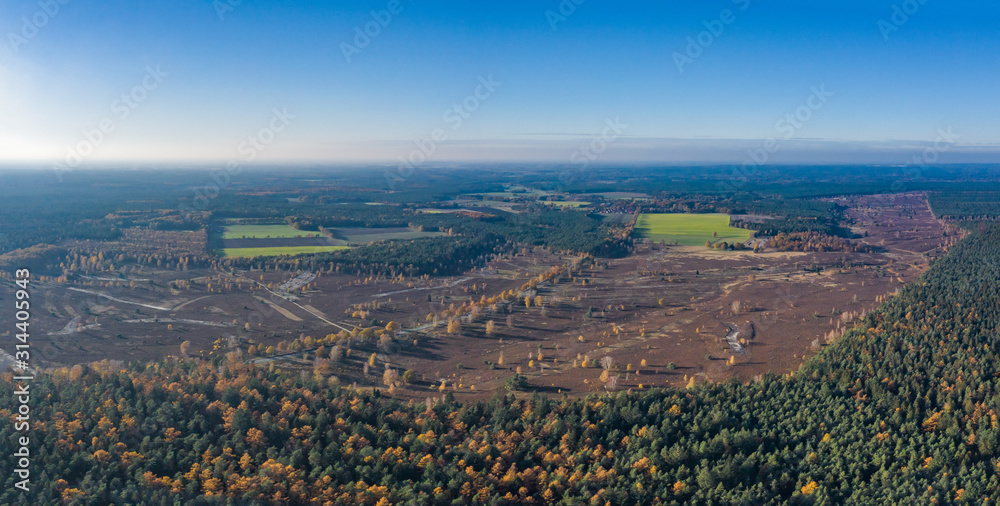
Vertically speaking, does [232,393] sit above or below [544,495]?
above

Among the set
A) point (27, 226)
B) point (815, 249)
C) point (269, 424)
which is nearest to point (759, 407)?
point (269, 424)

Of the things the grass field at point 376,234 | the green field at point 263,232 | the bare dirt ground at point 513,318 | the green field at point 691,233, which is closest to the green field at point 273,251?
the grass field at point 376,234

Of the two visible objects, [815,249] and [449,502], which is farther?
[815,249]

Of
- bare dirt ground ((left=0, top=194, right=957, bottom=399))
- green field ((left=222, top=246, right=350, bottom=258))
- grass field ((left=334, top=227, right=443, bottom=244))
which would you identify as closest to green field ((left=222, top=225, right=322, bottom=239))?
grass field ((left=334, top=227, right=443, bottom=244))

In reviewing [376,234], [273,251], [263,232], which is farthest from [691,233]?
[263,232]

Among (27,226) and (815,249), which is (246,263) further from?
(815,249)

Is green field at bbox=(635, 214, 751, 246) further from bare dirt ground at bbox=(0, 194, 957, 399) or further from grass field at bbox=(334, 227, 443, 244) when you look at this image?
grass field at bbox=(334, 227, 443, 244)

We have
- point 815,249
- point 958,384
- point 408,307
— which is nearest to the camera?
point 958,384
